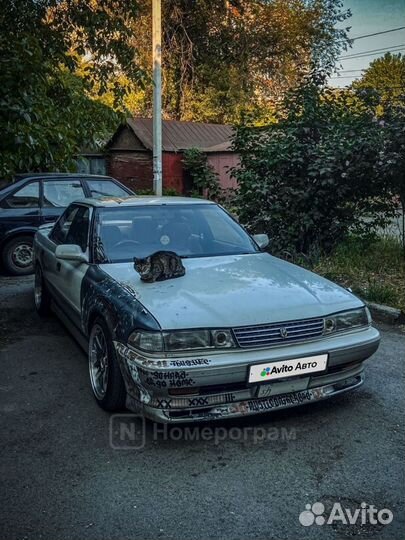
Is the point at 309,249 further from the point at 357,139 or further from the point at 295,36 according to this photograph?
the point at 295,36

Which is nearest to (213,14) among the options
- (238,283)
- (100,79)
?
(100,79)

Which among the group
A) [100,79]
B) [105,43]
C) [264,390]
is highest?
[105,43]

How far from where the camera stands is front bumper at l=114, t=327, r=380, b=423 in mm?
2893

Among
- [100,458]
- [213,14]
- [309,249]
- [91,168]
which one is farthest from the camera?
[213,14]

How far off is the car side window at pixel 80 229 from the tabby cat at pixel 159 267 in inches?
35.1

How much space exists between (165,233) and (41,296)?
7.26ft

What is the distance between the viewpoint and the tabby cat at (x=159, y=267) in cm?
362

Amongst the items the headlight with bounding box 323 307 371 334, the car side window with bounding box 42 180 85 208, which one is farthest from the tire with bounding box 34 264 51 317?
the headlight with bounding box 323 307 371 334

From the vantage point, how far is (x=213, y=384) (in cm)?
292

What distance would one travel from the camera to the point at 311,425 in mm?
3344

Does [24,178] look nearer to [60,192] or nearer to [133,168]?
[60,192]

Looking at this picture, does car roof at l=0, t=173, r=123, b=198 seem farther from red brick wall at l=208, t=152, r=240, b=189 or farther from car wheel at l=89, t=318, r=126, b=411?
red brick wall at l=208, t=152, r=240, b=189

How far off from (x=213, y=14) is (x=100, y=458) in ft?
87.8

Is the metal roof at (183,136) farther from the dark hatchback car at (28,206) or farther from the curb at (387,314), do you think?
the curb at (387,314)
